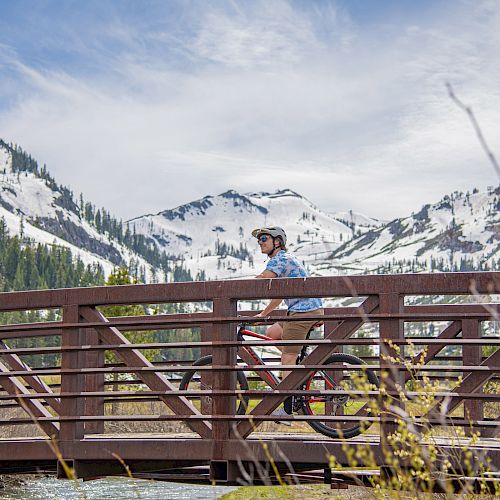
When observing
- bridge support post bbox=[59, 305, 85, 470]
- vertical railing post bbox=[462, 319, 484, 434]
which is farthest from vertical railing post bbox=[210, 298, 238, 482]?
vertical railing post bbox=[462, 319, 484, 434]

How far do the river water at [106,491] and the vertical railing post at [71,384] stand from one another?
9982 millimetres

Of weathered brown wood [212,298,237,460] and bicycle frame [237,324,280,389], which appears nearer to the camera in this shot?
weathered brown wood [212,298,237,460]

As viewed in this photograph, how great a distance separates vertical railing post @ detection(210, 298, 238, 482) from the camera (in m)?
7.76

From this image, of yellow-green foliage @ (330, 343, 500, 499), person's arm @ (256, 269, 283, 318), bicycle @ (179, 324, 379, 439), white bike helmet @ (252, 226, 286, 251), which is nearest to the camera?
yellow-green foliage @ (330, 343, 500, 499)

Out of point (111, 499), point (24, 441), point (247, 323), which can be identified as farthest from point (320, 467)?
point (111, 499)

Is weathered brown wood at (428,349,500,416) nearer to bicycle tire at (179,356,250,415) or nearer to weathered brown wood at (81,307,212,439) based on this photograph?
bicycle tire at (179,356,250,415)

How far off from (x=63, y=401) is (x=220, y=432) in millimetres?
1504

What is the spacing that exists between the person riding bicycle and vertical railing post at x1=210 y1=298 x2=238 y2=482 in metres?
0.42

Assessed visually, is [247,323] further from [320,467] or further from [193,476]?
[193,476]

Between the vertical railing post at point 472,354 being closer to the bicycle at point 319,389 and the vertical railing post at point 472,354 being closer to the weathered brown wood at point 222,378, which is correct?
the bicycle at point 319,389

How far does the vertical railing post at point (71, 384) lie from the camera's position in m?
8.20

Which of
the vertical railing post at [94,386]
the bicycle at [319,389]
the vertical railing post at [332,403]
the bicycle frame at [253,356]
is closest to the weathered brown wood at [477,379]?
the bicycle at [319,389]

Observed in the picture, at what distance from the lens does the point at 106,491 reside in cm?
2081

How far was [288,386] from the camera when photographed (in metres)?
7.71
